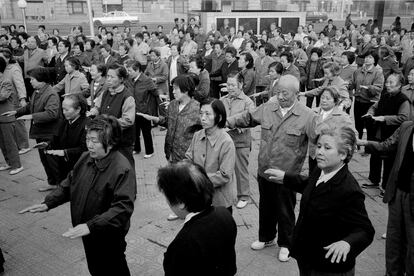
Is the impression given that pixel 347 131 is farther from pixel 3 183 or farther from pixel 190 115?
pixel 3 183

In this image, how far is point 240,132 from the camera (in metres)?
5.56

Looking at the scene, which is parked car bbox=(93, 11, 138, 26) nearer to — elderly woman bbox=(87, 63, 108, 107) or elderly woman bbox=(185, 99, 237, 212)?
elderly woman bbox=(87, 63, 108, 107)

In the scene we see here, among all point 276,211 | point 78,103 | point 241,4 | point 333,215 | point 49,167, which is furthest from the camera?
point 241,4

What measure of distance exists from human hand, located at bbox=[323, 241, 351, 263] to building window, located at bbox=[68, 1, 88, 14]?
48670 mm

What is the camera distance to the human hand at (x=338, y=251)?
2621mm

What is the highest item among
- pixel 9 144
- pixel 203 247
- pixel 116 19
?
pixel 116 19

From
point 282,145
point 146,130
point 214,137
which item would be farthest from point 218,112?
point 146,130

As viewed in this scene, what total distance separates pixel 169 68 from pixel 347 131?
813 cm

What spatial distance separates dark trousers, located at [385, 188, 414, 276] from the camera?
3.74 metres

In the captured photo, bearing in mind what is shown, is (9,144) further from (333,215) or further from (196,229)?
(333,215)

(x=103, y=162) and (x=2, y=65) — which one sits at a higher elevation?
(x=2, y=65)

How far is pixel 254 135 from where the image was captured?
942cm

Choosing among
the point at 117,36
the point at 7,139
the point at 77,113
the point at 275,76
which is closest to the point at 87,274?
the point at 77,113

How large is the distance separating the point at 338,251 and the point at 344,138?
775 millimetres
